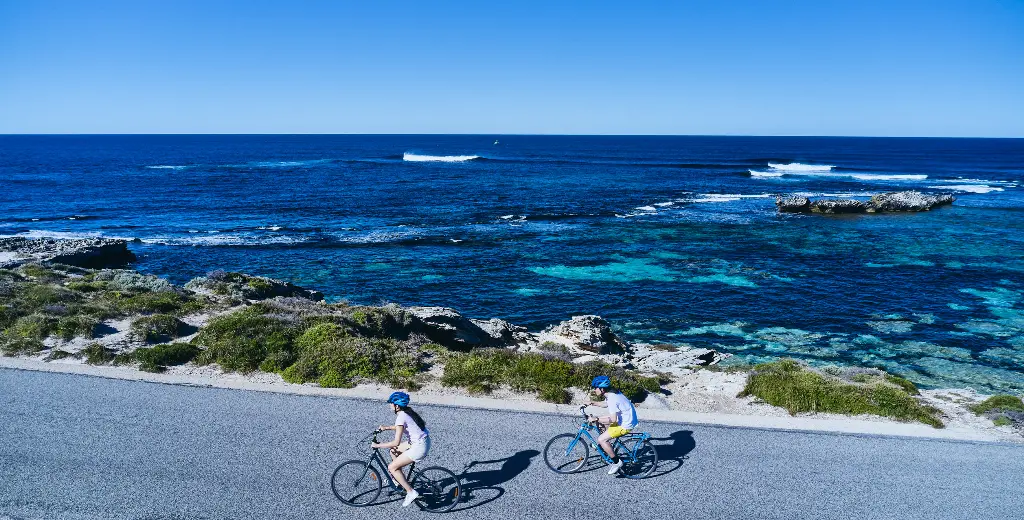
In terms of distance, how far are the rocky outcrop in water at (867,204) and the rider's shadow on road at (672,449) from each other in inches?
2577

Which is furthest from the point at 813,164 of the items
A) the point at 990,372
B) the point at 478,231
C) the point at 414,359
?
the point at 414,359

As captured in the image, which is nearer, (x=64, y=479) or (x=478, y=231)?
(x=64, y=479)

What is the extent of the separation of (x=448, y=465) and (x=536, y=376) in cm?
523

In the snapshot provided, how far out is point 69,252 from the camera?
4162 cm

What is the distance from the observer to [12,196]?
79938 millimetres

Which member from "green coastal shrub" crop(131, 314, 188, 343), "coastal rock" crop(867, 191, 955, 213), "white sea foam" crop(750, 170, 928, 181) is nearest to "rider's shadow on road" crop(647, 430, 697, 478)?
"green coastal shrub" crop(131, 314, 188, 343)

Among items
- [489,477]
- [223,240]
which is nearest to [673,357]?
[489,477]

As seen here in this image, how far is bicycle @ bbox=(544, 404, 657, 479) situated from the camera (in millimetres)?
12156

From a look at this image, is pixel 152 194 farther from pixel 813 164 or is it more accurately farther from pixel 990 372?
pixel 813 164

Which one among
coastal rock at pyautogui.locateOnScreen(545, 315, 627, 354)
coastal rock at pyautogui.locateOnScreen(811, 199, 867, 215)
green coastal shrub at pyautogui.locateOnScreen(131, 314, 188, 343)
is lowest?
coastal rock at pyautogui.locateOnScreen(545, 315, 627, 354)

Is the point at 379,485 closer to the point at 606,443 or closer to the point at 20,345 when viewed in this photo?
the point at 606,443

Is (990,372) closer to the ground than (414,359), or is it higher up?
closer to the ground

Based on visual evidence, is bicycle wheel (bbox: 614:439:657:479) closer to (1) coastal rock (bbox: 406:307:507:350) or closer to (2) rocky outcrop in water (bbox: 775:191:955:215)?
(1) coastal rock (bbox: 406:307:507:350)

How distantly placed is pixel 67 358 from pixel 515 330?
1685 cm
